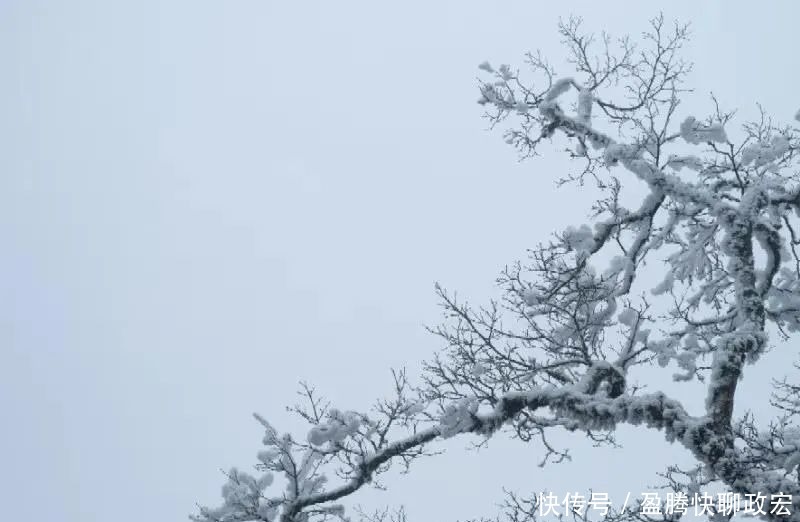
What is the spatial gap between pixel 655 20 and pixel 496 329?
5.46m

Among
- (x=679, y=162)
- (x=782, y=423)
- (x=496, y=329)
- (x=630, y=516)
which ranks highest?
(x=679, y=162)

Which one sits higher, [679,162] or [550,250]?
[679,162]

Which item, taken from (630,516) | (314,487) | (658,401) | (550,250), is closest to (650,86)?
(550,250)

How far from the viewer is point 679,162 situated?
7742 mm

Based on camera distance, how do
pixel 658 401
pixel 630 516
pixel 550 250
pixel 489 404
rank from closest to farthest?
pixel 658 401 < pixel 489 404 < pixel 630 516 < pixel 550 250

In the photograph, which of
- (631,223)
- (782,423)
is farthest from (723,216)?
(782,423)

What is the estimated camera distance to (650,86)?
8.26 m

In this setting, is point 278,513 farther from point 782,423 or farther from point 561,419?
point 782,423

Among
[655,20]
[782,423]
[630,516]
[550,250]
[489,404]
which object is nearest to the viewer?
[489,404]

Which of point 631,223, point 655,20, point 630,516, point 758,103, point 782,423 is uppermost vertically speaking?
point 655,20

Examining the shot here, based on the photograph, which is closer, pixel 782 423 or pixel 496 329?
pixel 496 329

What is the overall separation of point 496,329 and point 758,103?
15.3 feet

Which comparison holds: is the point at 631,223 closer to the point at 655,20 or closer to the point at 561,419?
the point at 561,419

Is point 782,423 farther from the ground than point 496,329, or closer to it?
closer to it
